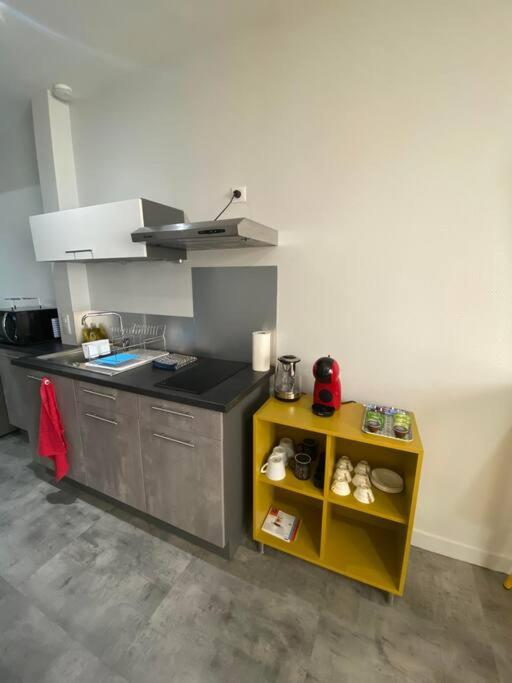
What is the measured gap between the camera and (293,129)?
152cm

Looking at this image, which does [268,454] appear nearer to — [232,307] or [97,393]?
[232,307]

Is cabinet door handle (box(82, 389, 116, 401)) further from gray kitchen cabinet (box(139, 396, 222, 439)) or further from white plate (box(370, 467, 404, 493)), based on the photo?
white plate (box(370, 467, 404, 493))

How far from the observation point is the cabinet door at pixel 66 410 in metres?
1.75

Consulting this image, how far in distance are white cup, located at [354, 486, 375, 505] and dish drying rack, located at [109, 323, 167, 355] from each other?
62.2 inches

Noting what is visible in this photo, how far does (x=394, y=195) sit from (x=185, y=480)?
1.77 meters

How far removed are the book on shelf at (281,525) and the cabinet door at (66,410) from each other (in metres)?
1.22

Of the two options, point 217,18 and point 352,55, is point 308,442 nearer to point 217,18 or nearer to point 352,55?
point 352,55

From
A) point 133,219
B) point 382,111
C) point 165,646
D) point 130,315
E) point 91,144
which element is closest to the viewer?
point 165,646

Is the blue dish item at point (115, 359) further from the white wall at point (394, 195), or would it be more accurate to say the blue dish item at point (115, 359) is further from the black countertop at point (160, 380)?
the white wall at point (394, 195)

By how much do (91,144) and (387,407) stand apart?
2.74m

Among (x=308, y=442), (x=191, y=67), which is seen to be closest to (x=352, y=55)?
(x=191, y=67)

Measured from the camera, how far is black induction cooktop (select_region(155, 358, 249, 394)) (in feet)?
4.76

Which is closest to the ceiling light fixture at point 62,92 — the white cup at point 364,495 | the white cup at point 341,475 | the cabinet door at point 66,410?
the cabinet door at point 66,410

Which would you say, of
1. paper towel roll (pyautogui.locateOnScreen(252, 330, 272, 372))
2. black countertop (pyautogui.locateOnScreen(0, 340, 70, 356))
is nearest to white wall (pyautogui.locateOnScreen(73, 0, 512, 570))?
paper towel roll (pyautogui.locateOnScreen(252, 330, 272, 372))
